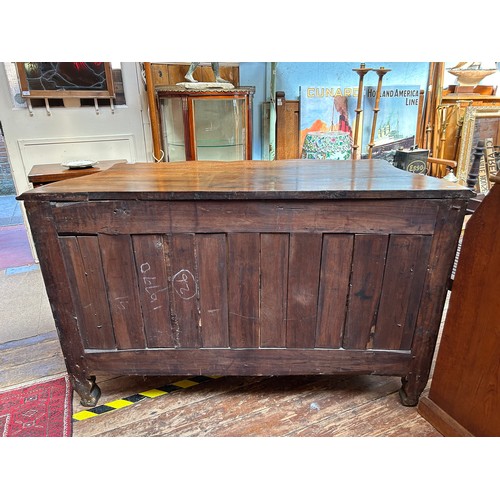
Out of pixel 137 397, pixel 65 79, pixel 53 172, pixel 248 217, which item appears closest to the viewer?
pixel 248 217

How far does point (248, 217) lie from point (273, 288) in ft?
0.86

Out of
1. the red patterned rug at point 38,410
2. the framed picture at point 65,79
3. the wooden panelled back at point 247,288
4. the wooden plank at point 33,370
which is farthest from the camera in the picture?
the framed picture at point 65,79

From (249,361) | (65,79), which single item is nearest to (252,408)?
(249,361)

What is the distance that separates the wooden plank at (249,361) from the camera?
1.33m

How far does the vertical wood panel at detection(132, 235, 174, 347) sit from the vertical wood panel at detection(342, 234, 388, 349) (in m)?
0.62

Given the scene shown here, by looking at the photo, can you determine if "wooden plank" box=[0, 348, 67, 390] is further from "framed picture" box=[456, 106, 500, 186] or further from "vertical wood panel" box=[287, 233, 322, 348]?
"framed picture" box=[456, 106, 500, 186]

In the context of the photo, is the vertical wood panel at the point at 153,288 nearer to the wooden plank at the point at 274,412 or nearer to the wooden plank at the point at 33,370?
the wooden plank at the point at 274,412

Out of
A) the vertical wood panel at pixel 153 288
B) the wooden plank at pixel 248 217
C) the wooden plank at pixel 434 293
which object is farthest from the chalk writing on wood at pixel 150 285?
the wooden plank at pixel 434 293

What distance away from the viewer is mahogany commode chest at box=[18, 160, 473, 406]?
1.13m

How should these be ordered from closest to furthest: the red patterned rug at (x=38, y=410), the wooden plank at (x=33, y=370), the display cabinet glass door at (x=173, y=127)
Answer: the red patterned rug at (x=38, y=410)
the wooden plank at (x=33, y=370)
the display cabinet glass door at (x=173, y=127)

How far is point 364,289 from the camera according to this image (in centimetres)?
123

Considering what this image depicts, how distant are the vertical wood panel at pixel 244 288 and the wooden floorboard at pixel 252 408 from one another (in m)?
0.28

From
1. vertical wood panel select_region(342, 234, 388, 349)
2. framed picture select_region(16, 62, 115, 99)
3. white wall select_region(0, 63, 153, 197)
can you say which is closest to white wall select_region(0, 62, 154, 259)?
white wall select_region(0, 63, 153, 197)

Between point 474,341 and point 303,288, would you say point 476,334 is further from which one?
point 303,288
